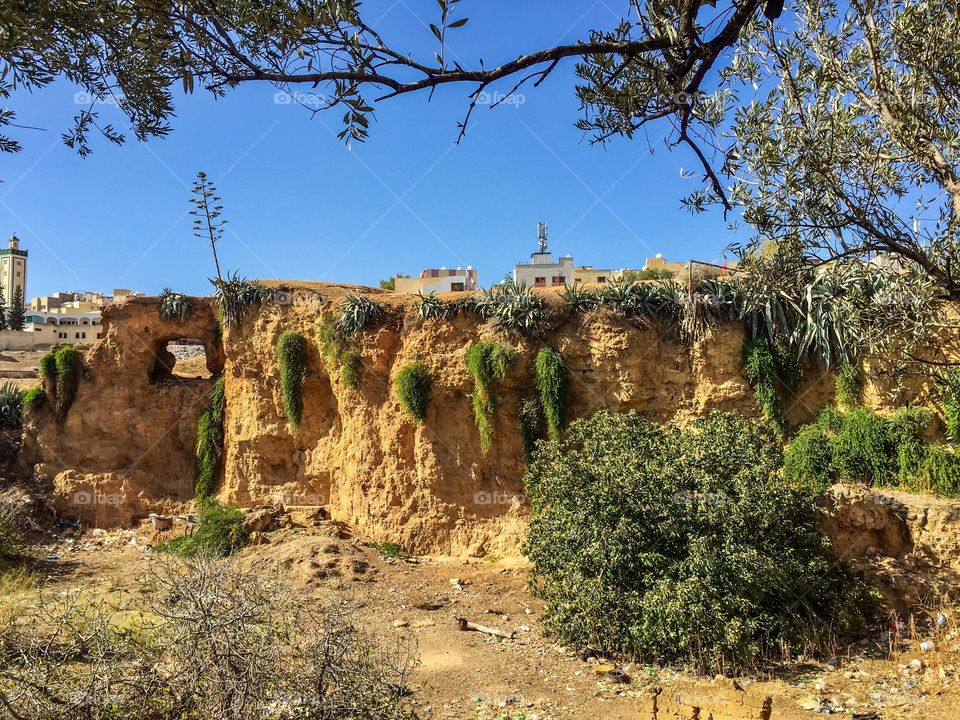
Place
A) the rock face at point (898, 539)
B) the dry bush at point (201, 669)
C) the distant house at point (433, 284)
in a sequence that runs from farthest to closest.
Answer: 1. the distant house at point (433, 284)
2. the rock face at point (898, 539)
3. the dry bush at point (201, 669)

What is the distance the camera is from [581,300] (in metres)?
13.3

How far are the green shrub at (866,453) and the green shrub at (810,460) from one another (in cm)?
15

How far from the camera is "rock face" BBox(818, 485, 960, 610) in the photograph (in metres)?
9.59

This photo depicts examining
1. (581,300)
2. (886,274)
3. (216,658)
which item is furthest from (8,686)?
(581,300)

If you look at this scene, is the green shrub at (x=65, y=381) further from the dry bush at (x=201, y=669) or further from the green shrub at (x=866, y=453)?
the green shrub at (x=866, y=453)

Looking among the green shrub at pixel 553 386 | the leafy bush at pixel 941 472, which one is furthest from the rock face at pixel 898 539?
the green shrub at pixel 553 386

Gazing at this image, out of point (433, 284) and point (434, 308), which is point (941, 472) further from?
point (433, 284)

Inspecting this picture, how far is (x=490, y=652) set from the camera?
909 cm

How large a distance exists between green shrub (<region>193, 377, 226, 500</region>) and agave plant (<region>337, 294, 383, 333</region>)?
3.84 m

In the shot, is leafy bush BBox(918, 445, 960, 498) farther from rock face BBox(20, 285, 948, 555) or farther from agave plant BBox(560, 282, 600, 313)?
agave plant BBox(560, 282, 600, 313)

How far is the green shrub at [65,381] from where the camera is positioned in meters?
15.5

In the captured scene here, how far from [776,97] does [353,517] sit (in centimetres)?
1119

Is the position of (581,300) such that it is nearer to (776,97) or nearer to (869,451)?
(869,451)

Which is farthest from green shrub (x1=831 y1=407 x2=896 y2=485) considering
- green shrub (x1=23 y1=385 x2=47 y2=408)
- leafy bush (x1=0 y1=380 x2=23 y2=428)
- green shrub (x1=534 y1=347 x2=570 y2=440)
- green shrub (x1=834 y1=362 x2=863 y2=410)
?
leafy bush (x1=0 y1=380 x2=23 y2=428)
